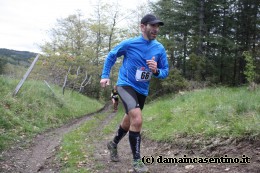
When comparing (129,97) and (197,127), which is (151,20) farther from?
(197,127)

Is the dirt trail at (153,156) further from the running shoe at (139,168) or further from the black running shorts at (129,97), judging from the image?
the black running shorts at (129,97)

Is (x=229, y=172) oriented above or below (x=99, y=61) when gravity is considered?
below

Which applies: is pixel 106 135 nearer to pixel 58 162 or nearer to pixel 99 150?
pixel 99 150

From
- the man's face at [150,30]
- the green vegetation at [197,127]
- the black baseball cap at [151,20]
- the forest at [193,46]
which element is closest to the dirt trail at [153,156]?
the green vegetation at [197,127]

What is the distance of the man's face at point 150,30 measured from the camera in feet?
15.9

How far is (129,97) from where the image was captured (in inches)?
190

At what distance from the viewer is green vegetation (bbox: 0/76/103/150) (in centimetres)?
814

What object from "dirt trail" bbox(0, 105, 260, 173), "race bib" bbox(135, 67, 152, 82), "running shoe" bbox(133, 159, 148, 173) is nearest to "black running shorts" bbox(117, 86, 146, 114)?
"race bib" bbox(135, 67, 152, 82)

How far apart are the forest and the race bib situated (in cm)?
1088

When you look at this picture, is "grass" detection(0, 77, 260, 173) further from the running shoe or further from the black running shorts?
the black running shorts

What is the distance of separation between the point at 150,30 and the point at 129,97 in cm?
125

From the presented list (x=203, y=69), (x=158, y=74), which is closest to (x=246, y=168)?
(x=158, y=74)

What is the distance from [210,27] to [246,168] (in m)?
23.8

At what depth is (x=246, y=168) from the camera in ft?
13.0
